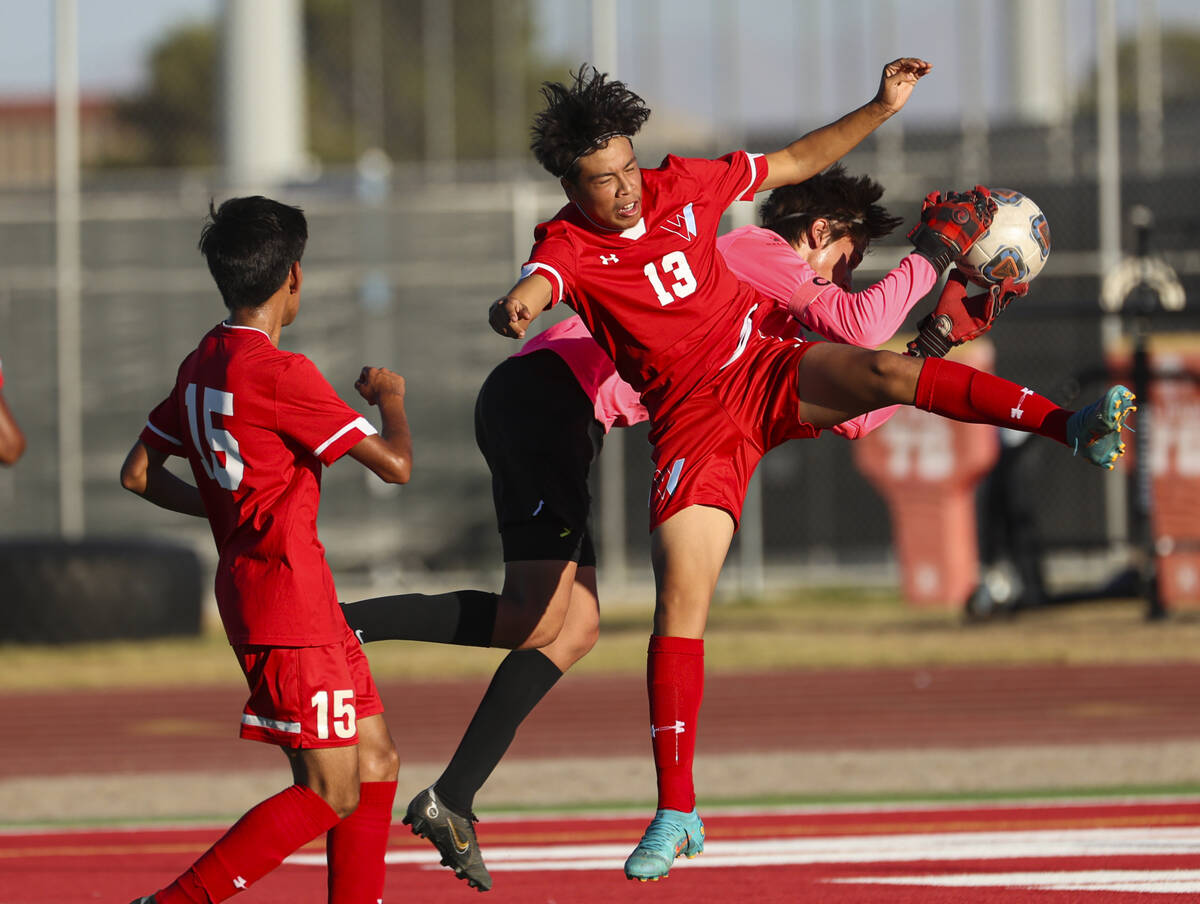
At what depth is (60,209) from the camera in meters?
15.9

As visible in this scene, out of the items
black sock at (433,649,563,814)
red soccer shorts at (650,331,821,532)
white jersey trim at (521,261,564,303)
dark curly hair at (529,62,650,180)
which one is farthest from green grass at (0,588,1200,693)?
white jersey trim at (521,261,564,303)

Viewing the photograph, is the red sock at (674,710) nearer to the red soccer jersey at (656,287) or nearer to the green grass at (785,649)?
the red soccer jersey at (656,287)

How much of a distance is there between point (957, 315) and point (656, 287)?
0.89 meters

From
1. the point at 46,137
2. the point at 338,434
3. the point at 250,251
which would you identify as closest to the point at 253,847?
the point at 338,434

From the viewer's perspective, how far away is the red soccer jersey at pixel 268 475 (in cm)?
422

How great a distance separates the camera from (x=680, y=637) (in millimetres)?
4809

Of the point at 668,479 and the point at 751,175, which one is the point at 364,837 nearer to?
the point at 668,479

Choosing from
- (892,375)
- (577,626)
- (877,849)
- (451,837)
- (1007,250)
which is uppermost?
(1007,250)

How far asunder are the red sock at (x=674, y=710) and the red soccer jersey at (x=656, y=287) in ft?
2.17

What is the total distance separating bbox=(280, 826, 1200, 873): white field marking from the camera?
593 cm

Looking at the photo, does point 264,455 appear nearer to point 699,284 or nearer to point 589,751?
point 699,284

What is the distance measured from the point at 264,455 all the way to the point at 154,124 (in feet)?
152

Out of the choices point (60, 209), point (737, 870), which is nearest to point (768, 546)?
point (60, 209)

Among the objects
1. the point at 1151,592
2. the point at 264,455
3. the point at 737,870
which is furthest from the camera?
the point at 1151,592
